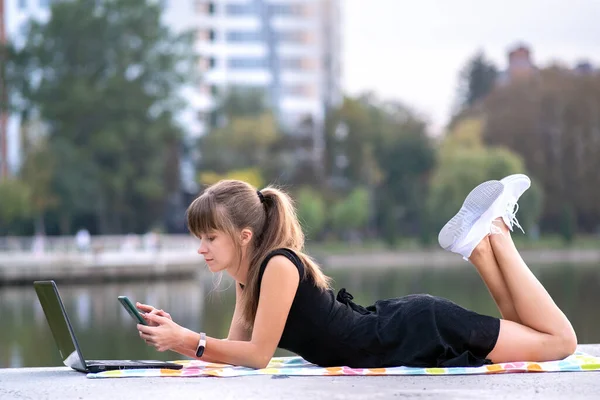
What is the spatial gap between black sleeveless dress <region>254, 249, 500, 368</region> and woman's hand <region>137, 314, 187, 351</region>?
14.7 inches

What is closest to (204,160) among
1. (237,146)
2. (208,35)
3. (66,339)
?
(237,146)

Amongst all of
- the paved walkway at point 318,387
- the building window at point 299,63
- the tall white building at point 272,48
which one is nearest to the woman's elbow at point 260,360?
the paved walkway at point 318,387

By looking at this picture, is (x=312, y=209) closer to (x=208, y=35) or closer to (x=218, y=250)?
Result: (x=208, y=35)

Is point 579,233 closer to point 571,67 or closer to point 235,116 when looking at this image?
point 571,67

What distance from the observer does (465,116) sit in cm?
6406

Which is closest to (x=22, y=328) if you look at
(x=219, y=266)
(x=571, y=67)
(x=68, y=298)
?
(x=68, y=298)

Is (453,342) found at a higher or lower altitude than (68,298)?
higher

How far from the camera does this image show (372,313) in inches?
171

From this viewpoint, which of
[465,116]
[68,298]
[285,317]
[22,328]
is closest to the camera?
[285,317]

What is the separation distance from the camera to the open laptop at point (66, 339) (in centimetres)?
421

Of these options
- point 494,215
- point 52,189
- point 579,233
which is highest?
point 494,215

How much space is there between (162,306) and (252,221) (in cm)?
1719

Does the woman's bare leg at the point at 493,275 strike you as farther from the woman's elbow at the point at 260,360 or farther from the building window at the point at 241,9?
the building window at the point at 241,9

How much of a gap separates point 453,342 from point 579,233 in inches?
2249
